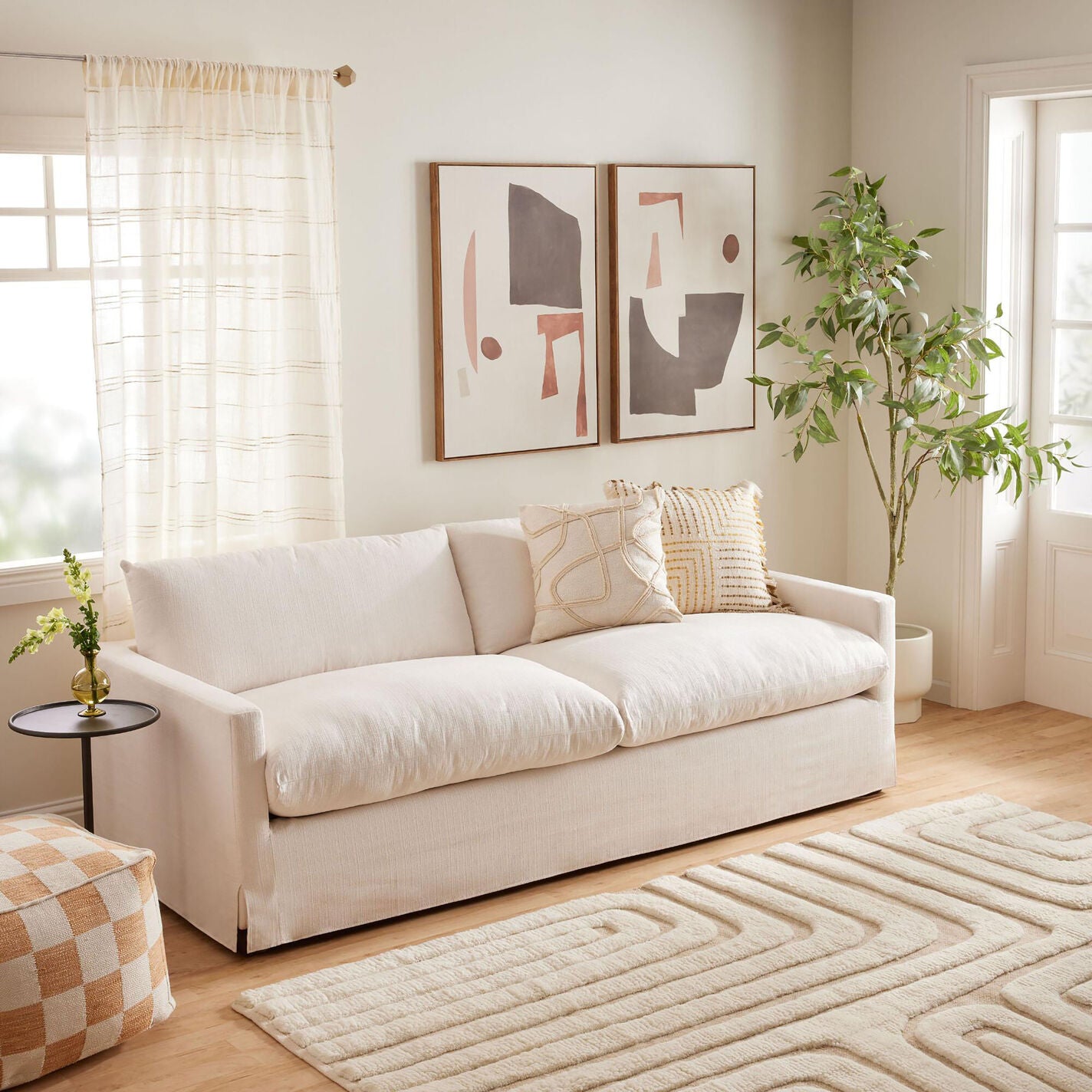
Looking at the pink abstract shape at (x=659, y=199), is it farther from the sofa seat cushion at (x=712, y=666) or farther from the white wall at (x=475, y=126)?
the sofa seat cushion at (x=712, y=666)

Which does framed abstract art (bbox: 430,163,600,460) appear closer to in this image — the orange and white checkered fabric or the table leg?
the table leg

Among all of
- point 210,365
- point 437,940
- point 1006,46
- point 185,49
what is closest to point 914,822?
point 437,940

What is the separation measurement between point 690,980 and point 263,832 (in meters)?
1.01

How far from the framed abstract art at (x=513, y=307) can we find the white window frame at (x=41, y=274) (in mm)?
1112

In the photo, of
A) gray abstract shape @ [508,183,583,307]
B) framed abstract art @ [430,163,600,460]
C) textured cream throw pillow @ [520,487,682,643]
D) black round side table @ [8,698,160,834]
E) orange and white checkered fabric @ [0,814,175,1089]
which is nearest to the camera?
orange and white checkered fabric @ [0,814,175,1089]

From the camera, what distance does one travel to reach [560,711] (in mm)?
3598

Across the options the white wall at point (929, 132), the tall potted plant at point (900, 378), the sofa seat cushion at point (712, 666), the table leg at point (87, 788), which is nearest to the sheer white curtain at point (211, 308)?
the table leg at point (87, 788)

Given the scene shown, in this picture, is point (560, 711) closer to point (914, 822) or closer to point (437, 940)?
point (437, 940)

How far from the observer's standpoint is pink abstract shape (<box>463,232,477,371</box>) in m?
4.54

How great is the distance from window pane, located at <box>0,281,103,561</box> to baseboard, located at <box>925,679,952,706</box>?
10.2 ft

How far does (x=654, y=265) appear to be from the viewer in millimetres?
4969

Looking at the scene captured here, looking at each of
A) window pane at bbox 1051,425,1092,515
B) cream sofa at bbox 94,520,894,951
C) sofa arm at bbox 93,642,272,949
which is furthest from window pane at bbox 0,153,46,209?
window pane at bbox 1051,425,1092,515

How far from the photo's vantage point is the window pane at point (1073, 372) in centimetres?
500

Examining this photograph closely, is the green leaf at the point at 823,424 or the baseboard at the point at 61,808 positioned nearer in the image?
the baseboard at the point at 61,808
